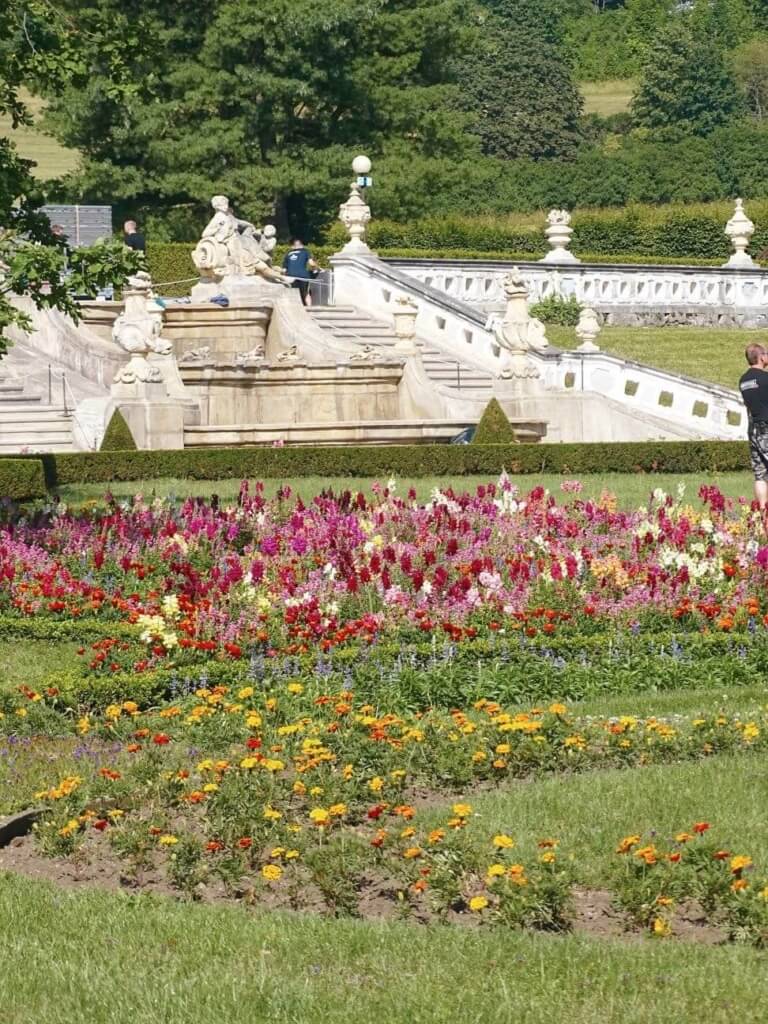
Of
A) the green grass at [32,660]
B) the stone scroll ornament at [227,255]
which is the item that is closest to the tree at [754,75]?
the stone scroll ornament at [227,255]

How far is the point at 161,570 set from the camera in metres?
14.5

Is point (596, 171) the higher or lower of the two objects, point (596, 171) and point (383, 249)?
the higher

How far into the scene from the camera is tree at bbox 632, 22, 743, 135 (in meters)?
76.9

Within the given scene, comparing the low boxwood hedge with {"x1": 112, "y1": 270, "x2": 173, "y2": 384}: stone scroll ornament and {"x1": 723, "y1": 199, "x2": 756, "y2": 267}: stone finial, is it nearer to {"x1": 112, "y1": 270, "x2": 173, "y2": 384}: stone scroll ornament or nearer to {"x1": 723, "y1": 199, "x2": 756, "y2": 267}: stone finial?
{"x1": 112, "y1": 270, "x2": 173, "y2": 384}: stone scroll ornament

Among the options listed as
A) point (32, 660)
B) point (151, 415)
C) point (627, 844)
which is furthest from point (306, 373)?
point (627, 844)

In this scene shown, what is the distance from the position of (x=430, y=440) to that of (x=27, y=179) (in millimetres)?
13493

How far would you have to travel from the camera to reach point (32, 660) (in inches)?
504

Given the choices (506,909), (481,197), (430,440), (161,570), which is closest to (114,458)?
(430,440)

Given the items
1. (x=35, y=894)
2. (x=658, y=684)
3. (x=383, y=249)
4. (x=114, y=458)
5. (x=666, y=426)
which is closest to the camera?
(x=35, y=894)

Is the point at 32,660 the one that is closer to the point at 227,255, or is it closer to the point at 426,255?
the point at 227,255

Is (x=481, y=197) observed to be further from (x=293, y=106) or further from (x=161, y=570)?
(x=161, y=570)

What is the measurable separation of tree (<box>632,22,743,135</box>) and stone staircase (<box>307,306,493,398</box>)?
42.2 m

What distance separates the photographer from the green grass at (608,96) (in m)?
84.6

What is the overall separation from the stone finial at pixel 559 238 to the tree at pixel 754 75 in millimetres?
42116
